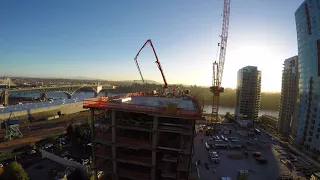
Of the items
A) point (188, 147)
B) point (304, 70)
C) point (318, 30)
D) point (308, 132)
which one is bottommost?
point (308, 132)

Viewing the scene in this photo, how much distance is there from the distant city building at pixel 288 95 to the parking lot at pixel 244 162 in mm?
10265

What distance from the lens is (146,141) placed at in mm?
17359

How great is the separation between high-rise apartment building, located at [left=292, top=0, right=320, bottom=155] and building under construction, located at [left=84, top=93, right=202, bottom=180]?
3563 cm

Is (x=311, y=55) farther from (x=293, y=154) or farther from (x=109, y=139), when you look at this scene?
(x=109, y=139)

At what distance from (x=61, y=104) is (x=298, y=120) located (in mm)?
82471

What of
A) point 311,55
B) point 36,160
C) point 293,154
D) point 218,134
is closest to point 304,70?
point 311,55

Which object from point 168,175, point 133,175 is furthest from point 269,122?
point 133,175

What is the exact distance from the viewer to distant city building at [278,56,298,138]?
172ft

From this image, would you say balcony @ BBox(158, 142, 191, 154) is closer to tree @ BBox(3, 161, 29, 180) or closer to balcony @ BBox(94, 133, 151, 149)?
balcony @ BBox(94, 133, 151, 149)

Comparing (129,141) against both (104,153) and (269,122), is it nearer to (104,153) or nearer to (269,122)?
(104,153)

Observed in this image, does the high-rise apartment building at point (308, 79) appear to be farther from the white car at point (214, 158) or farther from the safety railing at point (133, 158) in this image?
the safety railing at point (133, 158)

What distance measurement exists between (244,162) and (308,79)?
2488cm

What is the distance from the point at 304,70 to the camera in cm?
4106

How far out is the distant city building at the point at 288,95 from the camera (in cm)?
5244
